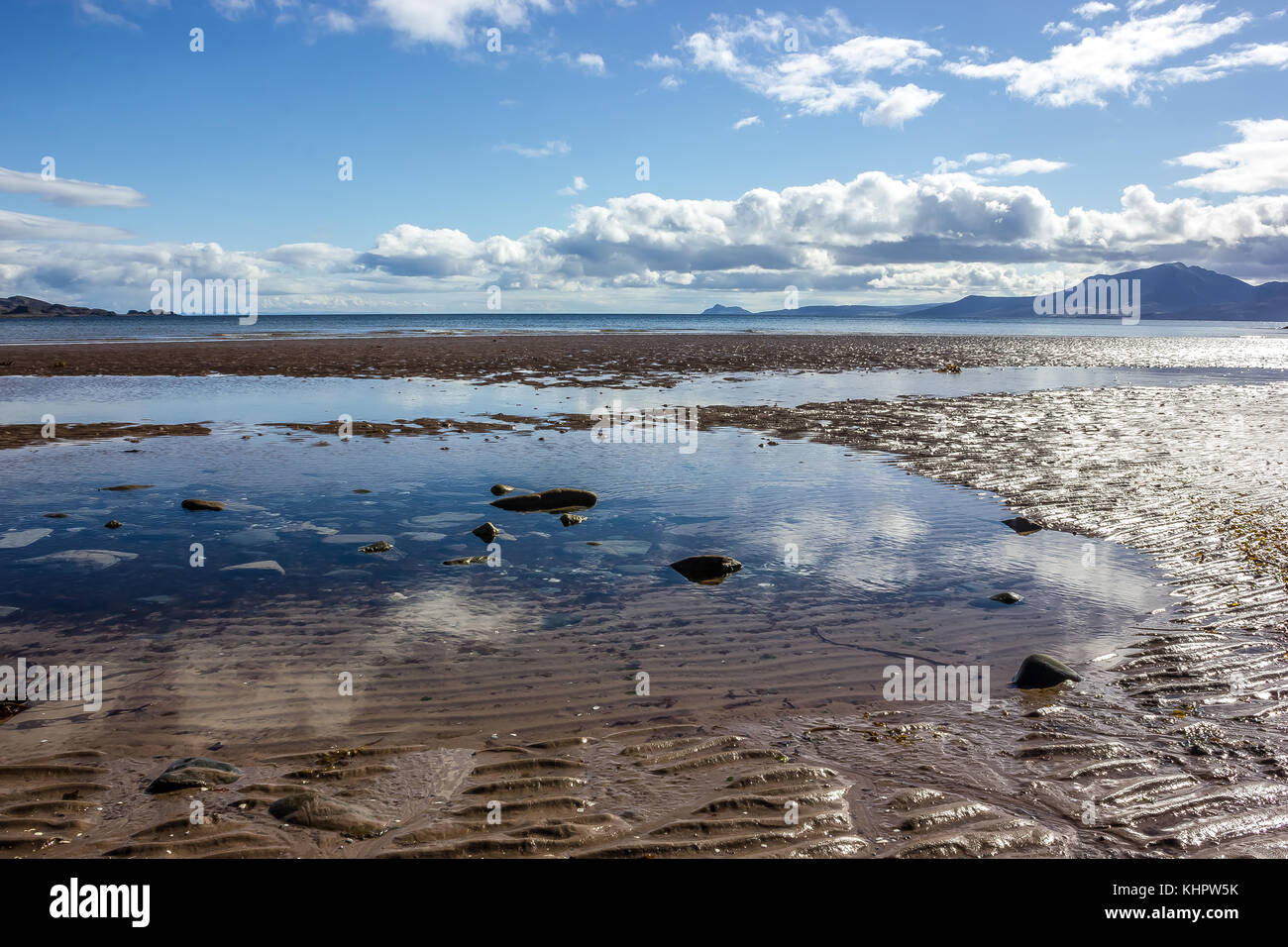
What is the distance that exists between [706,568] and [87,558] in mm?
9974

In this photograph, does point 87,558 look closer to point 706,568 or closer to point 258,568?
point 258,568

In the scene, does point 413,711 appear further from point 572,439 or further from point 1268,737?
point 572,439

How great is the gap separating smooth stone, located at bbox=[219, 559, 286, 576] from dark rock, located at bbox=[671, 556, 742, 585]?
6.14 meters

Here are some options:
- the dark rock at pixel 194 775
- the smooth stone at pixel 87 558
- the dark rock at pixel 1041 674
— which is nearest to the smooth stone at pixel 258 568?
the smooth stone at pixel 87 558

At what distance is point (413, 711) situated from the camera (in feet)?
24.2

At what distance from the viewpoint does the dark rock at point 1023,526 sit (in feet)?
44.8

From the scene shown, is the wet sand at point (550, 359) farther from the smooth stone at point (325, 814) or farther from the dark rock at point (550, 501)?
the smooth stone at point (325, 814)

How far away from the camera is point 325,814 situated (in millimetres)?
5605

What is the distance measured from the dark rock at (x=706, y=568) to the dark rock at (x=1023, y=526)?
585cm

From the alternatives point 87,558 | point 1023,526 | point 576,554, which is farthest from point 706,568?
point 87,558

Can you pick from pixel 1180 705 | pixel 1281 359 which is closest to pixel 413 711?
pixel 1180 705

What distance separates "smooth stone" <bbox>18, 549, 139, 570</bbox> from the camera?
38.4 feet

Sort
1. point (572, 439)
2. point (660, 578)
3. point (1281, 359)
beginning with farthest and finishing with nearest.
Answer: point (1281, 359)
point (572, 439)
point (660, 578)

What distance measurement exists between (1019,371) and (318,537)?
168 ft
